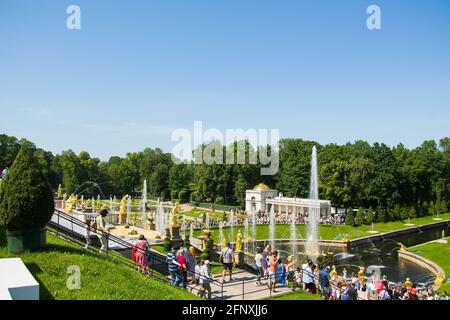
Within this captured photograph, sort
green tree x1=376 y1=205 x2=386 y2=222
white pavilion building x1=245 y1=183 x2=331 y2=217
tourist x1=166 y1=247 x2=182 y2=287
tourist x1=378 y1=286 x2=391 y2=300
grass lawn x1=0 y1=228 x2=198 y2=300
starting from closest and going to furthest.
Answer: grass lawn x1=0 y1=228 x2=198 y2=300 → tourist x1=166 y1=247 x2=182 y2=287 → tourist x1=378 y1=286 x2=391 y2=300 → green tree x1=376 y1=205 x2=386 y2=222 → white pavilion building x1=245 y1=183 x2=331 y2=217

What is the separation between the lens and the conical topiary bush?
40.8 ft

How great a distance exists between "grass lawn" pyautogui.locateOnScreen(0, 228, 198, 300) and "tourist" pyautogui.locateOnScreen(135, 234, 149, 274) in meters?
0.62

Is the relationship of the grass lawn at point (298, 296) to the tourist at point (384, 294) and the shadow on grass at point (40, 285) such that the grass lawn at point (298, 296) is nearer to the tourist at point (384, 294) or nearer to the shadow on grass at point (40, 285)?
the tourist at point (384, 294)

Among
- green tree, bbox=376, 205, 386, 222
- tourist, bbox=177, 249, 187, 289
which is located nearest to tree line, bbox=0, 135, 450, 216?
green tree, bbox=376, 205, 386, 222

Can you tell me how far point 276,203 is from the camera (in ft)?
210

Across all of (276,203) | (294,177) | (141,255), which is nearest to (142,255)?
(141,255)

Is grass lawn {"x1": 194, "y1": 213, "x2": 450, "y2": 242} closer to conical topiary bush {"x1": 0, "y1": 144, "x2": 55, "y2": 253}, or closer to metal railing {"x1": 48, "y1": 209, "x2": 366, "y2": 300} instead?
metal railing {"x1": 48, "y1": 209, "x2": 366, "y2": 300}

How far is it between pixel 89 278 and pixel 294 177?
64.5 m

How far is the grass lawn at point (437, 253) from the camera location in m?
32.1

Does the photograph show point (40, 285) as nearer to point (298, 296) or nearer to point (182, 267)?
point (182, 267)

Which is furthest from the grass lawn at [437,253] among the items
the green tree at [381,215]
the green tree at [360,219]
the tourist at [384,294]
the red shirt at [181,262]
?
the red shirt at [181,262]

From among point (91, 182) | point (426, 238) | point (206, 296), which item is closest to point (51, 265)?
point (206, 296)
